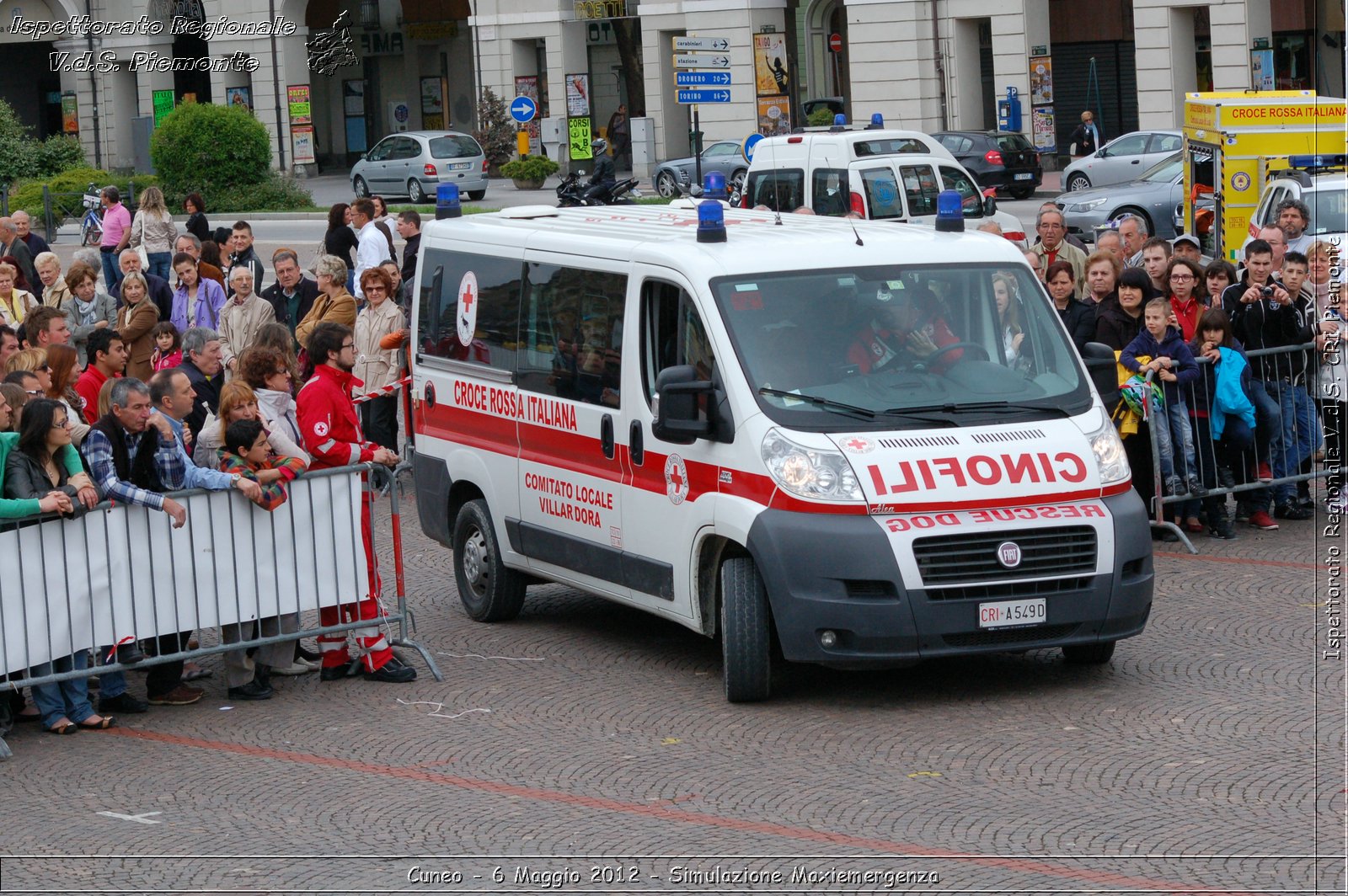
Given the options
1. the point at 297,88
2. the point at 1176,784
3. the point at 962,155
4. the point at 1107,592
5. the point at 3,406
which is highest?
the point at 297,88

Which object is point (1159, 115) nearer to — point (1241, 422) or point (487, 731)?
point (1241, 422)

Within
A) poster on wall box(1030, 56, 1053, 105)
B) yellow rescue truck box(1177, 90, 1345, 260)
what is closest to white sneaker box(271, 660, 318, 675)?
yellow rescue truck box(1177, 90, 1345, 260)

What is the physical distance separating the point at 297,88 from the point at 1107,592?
50310mm

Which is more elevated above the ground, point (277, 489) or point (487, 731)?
point (277, 489)

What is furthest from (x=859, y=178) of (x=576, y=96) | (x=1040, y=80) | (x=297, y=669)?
(x=576, y=96)

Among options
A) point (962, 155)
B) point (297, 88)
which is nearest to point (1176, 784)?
point (962, 155)

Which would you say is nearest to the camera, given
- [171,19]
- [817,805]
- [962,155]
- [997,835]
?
[997,835]

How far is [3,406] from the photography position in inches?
337

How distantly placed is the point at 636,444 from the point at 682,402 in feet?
2.26

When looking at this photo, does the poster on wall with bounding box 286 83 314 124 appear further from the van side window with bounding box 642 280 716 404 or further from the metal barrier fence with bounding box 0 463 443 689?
the van side window with bounding box 642 280 716 404

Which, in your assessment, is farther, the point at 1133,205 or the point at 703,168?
the point at 703,168

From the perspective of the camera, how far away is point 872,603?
26.3ft

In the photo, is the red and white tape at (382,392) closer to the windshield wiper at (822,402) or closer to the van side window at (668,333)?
the van side window at (668,333)

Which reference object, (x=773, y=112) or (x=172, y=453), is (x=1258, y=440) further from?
(x=773, y=112)
